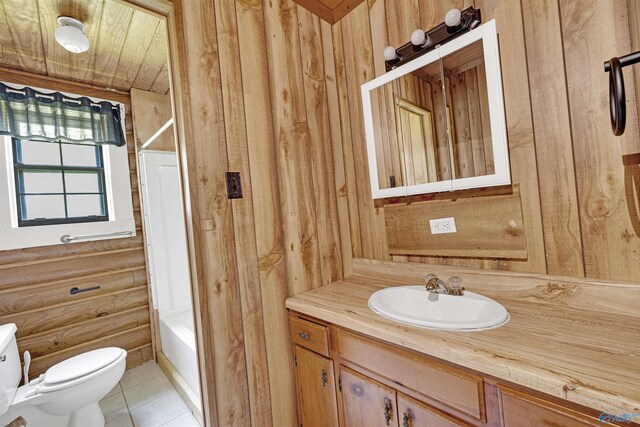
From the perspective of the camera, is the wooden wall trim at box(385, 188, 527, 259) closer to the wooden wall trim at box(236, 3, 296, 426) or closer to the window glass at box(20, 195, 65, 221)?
the wooden wall trim at box(236, 3, 296, 426)

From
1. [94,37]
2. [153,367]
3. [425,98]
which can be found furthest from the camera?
[153,367]

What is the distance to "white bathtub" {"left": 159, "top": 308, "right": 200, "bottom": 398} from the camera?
1.94m

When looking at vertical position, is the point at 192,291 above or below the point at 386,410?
above

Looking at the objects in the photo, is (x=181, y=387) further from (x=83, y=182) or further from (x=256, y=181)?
(x=83, y=182)

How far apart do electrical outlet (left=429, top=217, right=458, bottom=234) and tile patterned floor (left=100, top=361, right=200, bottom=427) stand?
187 centimetres

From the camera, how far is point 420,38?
4.03 ft

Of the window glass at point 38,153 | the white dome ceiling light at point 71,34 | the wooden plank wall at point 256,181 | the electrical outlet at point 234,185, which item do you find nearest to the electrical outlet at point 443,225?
the wooden plank wall at point 256,181

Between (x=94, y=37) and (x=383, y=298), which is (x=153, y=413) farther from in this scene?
(x=94, y=37)

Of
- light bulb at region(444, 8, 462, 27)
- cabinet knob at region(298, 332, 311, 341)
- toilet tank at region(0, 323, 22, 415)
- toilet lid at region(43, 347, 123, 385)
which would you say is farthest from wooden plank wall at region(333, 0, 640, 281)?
toilet tank at region(0, 323, 22, 415)

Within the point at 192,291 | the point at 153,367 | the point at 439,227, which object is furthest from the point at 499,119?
the point at 153,367

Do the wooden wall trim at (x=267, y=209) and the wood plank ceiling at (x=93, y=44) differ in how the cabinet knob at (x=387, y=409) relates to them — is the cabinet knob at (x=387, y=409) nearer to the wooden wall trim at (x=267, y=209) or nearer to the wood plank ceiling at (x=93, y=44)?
the wooden wall trim at (x=267, y=209)

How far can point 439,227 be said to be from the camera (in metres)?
1.32

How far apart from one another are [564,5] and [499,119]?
393 mm

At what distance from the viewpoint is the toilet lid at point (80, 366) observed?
1590mm
